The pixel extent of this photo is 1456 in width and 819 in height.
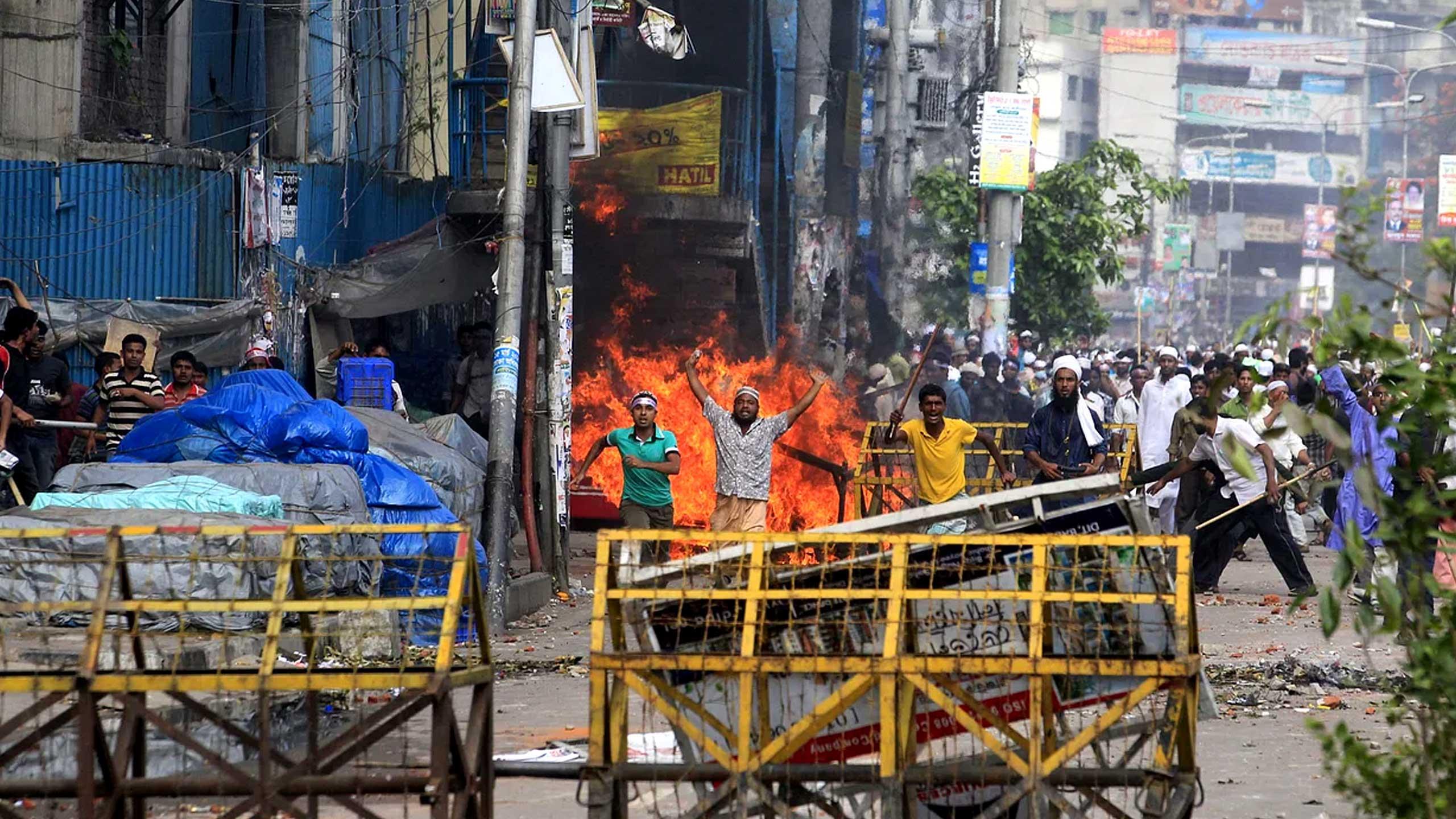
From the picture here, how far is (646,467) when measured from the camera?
11.6 meters

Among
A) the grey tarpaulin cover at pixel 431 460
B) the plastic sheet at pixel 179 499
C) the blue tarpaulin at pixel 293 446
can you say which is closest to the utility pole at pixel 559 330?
the grey tarpaulin cover at pixel 431 460

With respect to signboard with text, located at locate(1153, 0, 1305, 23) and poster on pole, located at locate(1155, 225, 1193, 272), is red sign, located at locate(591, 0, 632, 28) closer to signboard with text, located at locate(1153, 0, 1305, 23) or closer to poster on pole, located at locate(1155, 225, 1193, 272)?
poster on pole, located at locate(1155, 225, 1193, 272)

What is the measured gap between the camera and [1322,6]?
113 metres

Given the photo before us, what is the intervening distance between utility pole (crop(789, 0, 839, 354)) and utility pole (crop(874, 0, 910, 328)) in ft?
5.11

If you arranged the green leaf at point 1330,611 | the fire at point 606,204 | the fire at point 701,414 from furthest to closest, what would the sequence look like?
1. the fire at point 606,204
2. the fire at point 701,414
3. the green leaf at point 1330,611

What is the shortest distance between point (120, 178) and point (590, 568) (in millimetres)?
4718

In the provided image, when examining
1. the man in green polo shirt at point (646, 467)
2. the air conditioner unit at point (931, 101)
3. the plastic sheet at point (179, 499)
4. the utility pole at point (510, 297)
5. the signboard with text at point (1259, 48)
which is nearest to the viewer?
the plastic sheet at point (179, 499)

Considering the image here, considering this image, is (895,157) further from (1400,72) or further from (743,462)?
(1400,72)

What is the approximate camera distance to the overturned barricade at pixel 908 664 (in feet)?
16.4

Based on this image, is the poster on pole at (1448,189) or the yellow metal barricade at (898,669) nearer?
the yellow metal barricade at (898,669)

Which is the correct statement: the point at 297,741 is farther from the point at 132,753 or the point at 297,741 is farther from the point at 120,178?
the point at 120,178

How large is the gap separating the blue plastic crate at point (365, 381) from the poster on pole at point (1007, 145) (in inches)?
502

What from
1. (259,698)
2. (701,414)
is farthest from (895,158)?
(259,698)

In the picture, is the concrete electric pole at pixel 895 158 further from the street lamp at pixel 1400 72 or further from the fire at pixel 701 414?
the fire at pixel 701 414
